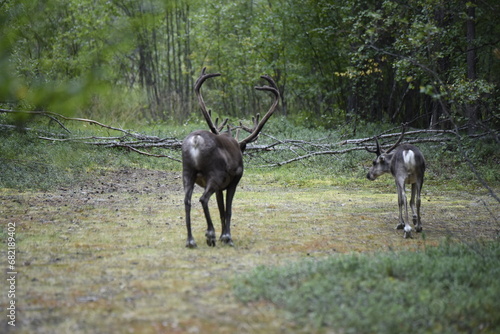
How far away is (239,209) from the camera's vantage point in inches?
424

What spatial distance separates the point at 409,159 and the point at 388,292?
14.3 ft

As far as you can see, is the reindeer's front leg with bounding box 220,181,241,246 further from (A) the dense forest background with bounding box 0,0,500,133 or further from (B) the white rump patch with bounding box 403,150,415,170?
(A) the dense forest background with bounding box 0,0,500,133

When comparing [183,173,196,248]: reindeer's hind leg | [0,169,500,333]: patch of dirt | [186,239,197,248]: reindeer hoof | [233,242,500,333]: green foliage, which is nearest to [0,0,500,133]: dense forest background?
[0,169,500,333]: patch of dirt

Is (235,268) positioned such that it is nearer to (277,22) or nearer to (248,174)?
(248,174)

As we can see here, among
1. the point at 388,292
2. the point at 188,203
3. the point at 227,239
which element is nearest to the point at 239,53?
the point at 227,239

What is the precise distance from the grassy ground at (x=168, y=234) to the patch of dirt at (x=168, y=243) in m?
0.02

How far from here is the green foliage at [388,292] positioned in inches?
174

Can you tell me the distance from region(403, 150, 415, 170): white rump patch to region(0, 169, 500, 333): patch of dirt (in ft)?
3.41

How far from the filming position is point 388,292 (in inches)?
195

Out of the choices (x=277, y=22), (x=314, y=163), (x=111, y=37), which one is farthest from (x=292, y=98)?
(x=314, y=163)

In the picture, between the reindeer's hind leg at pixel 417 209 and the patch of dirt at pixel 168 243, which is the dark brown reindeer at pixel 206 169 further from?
the reindeer's hind leg at pixel 417 209

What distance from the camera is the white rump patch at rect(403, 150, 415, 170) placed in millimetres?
8930

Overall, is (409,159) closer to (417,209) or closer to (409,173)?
(409,173)

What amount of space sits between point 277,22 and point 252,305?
21.4m
